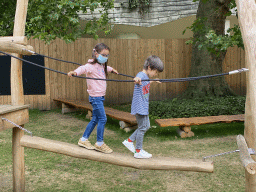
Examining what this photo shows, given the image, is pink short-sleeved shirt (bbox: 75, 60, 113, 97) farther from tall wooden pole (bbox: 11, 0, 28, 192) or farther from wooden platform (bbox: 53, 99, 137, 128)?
wooden platform (bbox: 53, 99, 137, 128)

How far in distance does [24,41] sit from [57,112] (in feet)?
A: 22.1

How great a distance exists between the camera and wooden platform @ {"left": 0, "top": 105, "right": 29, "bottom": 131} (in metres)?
3.73

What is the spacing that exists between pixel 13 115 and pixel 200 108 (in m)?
6.17

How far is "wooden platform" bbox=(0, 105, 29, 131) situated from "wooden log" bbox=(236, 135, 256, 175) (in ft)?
8.56

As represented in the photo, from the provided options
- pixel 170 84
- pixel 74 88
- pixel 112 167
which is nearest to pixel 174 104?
pixel 170 84

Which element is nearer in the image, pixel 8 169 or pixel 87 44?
pixel 8 169

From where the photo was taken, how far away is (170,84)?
40.1 feet

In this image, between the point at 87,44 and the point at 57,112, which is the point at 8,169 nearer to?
the point at 57,112

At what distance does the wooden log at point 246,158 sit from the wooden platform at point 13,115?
2608 millimetres

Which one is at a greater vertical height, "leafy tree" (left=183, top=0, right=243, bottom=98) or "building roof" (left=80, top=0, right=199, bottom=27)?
"building roof" (left=80, top=0, right=199, bottom=27)

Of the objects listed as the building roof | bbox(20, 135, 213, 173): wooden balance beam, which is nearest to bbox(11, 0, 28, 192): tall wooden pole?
bbox(20, 135, 213, 173): wooden balance beam

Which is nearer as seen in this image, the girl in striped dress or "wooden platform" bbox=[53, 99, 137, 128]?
the girl in striped dress

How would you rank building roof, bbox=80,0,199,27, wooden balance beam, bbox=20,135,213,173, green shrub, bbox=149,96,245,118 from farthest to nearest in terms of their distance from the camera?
building roof, bbox=80,0,199,27
green shrub, bbox=149,96,245,118
wooden balance beam, bbox=20,135,213,173

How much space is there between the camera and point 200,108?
9062 millimetres
